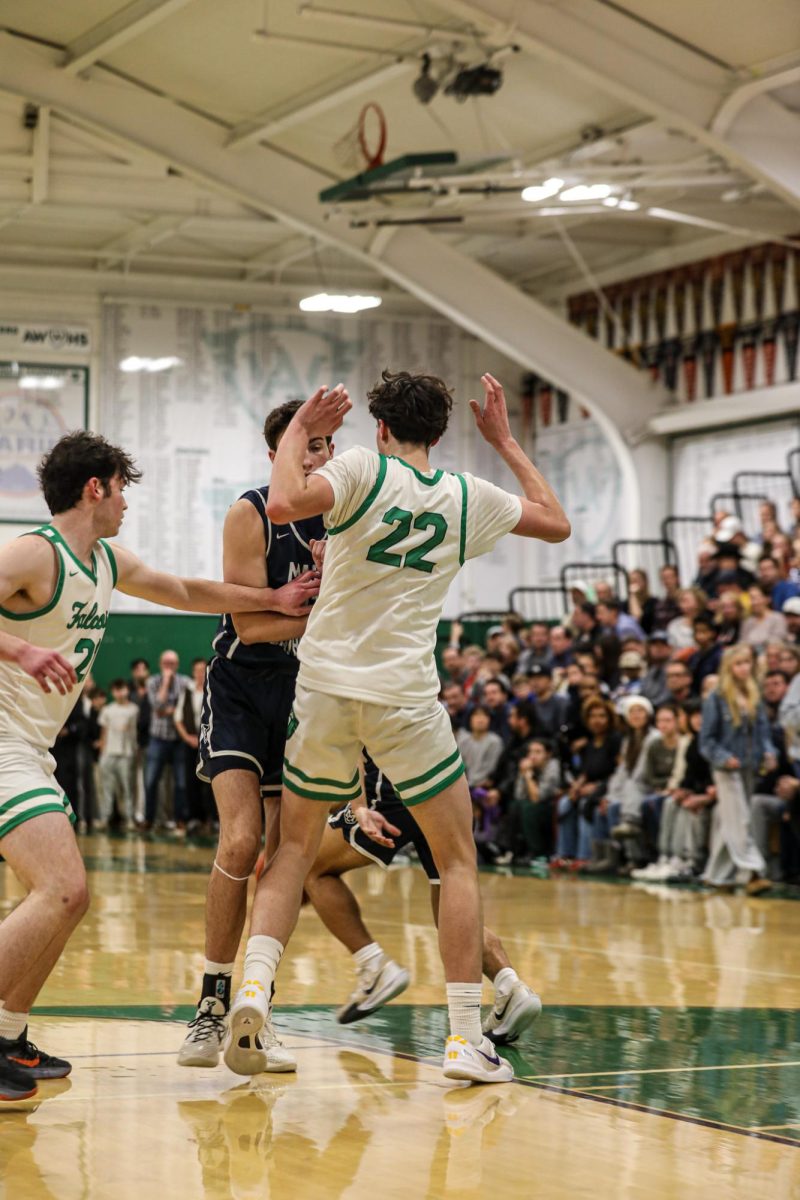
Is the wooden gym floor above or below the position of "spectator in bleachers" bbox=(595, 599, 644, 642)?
below

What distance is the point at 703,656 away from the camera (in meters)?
14.3

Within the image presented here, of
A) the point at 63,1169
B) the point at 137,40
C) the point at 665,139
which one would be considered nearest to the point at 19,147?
the point at 137,40

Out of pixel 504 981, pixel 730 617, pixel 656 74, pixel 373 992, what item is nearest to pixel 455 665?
pixel 730 617

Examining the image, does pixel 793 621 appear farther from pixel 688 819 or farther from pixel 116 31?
pixel 116 31

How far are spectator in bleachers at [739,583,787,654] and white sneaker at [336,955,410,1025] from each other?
8.91 meters

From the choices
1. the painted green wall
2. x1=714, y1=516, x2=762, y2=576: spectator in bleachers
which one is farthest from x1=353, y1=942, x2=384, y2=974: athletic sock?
the painted green wall

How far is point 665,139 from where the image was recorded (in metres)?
16.8

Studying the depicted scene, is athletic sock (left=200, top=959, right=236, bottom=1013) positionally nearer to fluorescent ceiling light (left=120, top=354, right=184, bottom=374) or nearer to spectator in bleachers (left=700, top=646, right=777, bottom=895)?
spectator in bleachers (left=700, top=646, right=777, bottom=895)

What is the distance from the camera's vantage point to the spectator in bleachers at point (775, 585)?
49.3 ft

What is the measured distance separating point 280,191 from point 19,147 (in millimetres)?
2614

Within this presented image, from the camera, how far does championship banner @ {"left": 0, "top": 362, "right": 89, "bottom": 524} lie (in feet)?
72.6

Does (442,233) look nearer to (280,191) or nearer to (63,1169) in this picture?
(280,191)

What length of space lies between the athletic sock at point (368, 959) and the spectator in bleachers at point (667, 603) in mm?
11243

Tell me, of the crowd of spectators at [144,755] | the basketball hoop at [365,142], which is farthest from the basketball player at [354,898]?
the crowd of spectators at [144,755]
